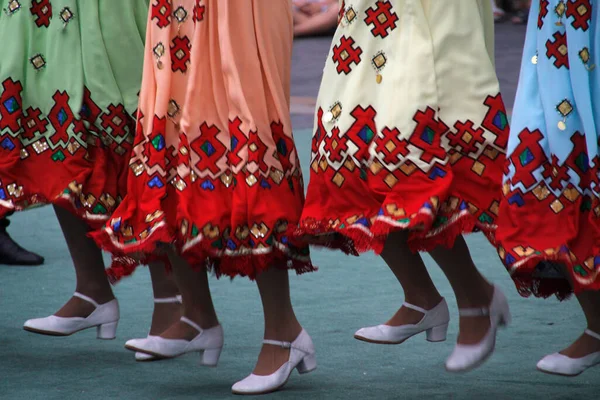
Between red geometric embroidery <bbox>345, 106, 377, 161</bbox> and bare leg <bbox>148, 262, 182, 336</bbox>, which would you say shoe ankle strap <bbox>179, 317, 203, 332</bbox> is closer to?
bare leg <bbox>148, 262, 182, 336</bbox>

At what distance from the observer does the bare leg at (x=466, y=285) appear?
319 cm

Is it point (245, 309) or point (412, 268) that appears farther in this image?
point (245, 309)

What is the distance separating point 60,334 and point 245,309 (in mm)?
779

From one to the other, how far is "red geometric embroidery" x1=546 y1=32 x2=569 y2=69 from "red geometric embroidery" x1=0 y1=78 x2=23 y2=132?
1.66 meters

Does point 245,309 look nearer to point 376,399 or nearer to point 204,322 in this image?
point 204,322

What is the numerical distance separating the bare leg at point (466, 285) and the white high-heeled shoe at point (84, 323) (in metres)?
1.15

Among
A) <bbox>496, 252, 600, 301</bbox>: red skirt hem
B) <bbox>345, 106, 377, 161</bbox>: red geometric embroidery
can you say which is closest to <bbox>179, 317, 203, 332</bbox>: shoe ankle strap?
<bbox>345, 106, 377, 161</bbox>: red geometric embroidery

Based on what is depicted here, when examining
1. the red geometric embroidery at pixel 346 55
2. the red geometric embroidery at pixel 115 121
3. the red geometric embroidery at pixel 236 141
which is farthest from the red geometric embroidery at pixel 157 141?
the red geometric embroidery at pixel 346 55

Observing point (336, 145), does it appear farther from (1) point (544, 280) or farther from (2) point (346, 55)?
(1) point (544, 280)

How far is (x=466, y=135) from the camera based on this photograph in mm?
3006

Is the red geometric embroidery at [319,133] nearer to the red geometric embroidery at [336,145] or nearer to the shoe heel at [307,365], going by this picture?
the red geometric embroidery at [336,145]

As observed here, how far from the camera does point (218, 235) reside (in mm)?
3180

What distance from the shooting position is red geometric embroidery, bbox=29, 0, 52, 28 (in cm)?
362

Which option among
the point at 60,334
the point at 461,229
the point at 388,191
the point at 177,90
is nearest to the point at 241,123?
the point at 177,90
